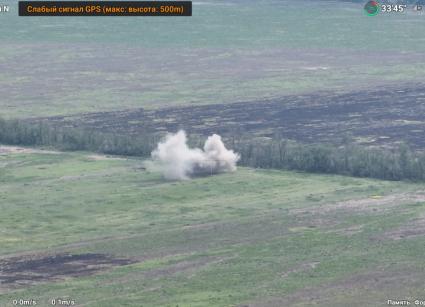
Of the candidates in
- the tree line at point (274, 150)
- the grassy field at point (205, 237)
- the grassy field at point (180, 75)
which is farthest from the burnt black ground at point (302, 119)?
the grassy field at point (205, 237)

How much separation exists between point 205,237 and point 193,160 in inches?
856

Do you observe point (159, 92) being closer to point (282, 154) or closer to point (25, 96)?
point (25, 96)

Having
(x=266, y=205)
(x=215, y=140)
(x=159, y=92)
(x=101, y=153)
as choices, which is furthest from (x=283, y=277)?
(x=159, y=92)

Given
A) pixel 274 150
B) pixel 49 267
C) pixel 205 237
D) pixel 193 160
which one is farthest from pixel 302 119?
pixel 49 267

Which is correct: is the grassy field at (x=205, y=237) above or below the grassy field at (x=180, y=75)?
below

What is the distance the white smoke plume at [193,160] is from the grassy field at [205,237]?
131cm

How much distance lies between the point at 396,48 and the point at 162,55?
32.9 meters

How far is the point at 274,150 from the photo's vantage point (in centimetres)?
11056

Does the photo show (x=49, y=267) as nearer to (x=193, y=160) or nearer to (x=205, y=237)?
(x=205, y=237)

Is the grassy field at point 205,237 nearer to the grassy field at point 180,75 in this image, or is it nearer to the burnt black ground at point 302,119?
the burnt black ground at point 302,119

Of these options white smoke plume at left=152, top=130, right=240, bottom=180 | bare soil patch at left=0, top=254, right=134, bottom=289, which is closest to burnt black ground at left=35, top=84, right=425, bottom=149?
white smoke plume at left=152, top=130, right=240, bottom=180

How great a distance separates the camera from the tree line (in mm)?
104375

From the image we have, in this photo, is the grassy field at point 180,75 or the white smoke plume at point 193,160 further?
the grassy field at point 180,75

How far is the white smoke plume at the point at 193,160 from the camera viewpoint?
4146 inches
